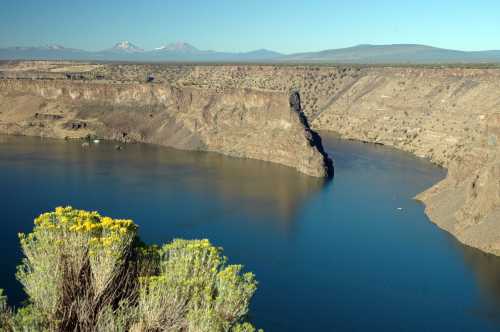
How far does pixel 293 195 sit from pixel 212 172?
44.6 feet

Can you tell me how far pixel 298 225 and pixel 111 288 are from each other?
Result: 107 feet

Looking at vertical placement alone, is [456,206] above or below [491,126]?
below

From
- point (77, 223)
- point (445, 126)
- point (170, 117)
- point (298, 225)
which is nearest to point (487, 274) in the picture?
point (298, 225)

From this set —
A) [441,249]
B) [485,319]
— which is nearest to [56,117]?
[441,249]

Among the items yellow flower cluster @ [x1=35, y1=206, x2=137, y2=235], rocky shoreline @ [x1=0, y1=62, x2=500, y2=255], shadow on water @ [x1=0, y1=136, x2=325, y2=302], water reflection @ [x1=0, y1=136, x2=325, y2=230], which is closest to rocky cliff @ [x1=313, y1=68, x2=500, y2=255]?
rocky shoreline @ [x1=0, y1=62, x2=500, y2=255]

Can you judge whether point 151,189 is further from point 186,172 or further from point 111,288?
point 111,288

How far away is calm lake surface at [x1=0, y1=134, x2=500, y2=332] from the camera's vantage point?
3325 cm

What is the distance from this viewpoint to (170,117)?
9444 centimetres

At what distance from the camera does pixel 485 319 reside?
107 feet

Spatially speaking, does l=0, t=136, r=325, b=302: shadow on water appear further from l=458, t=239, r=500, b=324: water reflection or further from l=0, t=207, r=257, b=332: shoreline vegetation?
l=0, t=207, r=257, b=332: shoreline vegetation

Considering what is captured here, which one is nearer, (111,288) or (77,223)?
(111,288)

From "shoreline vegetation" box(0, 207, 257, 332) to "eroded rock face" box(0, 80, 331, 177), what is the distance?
51.6 m

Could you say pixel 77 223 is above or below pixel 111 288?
above

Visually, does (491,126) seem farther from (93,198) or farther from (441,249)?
(93,198)
